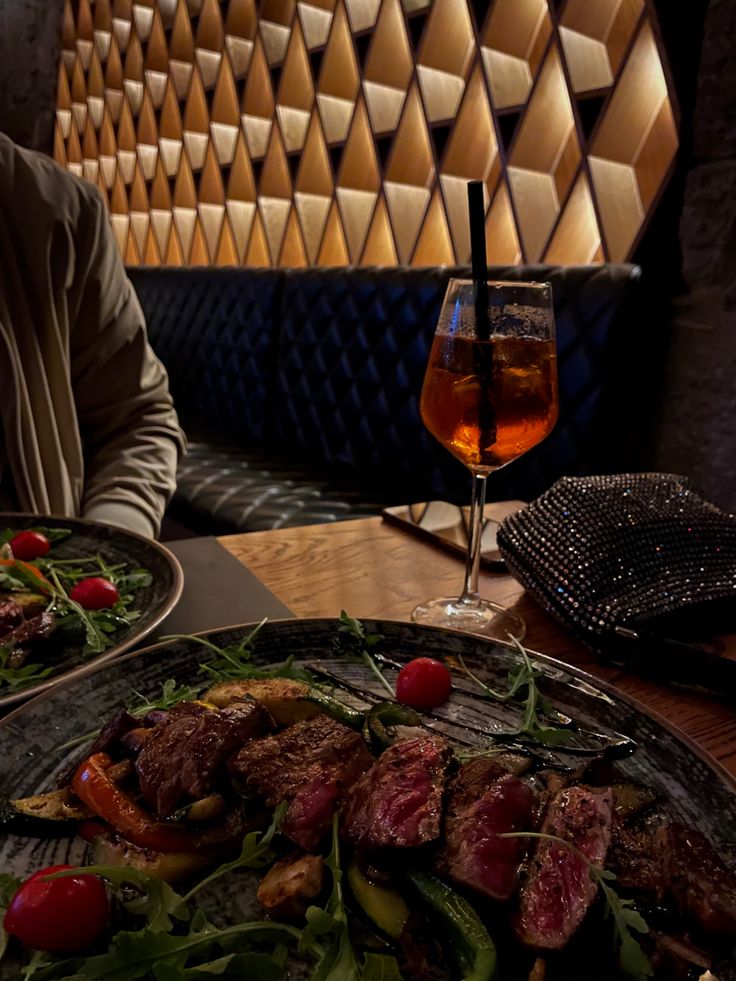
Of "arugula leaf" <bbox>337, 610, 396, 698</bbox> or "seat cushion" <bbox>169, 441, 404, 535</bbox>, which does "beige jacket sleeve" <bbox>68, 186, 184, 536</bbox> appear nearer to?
"seat cushion" <bbox>169, 441, 404, 535</bbox>

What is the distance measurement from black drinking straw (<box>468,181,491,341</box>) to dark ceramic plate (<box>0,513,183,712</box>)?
46 cm

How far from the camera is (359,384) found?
3064 mm

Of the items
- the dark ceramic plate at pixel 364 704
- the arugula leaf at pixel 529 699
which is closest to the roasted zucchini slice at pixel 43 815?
the dark ceramic plate at pixel 364 704

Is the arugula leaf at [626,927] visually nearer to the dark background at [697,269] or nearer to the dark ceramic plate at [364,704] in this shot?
the dark ceramic plate at [364,704]

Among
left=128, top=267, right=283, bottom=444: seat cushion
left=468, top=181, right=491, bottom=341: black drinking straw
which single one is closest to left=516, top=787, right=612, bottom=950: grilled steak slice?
left=468, top=181, right=491, bottom=341: black drinking straw

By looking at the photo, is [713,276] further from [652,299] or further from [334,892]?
[334,892]

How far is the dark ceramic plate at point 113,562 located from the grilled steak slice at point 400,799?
30cm

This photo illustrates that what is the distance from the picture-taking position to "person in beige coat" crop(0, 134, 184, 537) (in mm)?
1540

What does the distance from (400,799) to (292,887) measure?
85 millimetres

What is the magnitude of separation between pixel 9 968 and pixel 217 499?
236 cm

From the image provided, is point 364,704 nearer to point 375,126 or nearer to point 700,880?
point 700,880

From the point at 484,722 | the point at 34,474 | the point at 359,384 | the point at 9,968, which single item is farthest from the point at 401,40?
the point at 9,968

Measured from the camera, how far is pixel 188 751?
53 cm

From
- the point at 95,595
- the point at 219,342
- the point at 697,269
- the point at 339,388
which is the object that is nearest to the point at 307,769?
the point at 95,595
